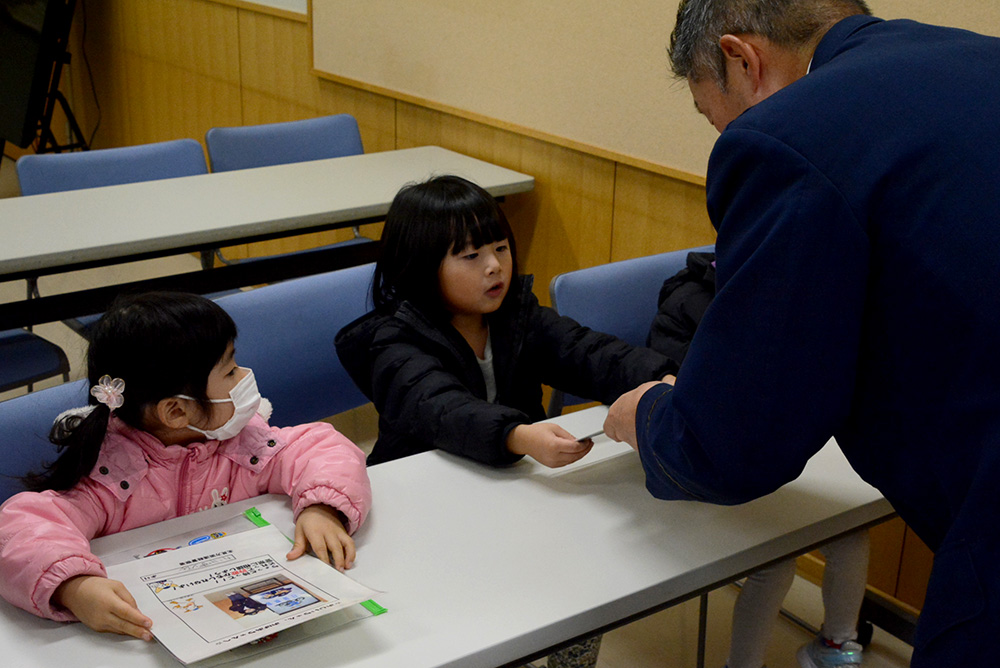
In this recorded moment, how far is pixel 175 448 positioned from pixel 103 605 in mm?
334

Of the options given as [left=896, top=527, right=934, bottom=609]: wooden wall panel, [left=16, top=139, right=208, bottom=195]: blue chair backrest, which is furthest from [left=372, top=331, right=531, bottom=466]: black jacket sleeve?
[left=16, top=139, right=208, bottom=195]: blue chair backrest

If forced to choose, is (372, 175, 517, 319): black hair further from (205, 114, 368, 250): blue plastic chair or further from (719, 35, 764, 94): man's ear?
(205, 114, 368, 250): blue plastic chair

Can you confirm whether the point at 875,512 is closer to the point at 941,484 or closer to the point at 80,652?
the point at 941,484

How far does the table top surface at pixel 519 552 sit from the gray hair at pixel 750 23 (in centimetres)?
59

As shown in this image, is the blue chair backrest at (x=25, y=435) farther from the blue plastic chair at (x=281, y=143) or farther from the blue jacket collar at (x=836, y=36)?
the blue plastic chair at (x=281, y=143)

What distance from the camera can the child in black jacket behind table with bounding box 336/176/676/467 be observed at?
169 cm

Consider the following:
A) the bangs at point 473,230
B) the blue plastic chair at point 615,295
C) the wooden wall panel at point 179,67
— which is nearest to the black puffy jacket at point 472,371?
the bangs at point 473,230

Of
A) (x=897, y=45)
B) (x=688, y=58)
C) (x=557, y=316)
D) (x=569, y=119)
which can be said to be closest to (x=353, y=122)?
(x=569, y=119)

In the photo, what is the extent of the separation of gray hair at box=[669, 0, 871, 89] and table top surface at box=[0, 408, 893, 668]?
1.95ft

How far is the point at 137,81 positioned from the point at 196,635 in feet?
17.6

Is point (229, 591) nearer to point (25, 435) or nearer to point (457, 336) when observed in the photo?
point (25, 435)

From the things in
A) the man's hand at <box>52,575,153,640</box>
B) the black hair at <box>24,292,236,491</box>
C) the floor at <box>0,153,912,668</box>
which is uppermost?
the black hair at <box>24,292,236,491</box>

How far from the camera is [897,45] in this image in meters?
1.06

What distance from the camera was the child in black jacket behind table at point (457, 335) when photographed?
66.6 inches
